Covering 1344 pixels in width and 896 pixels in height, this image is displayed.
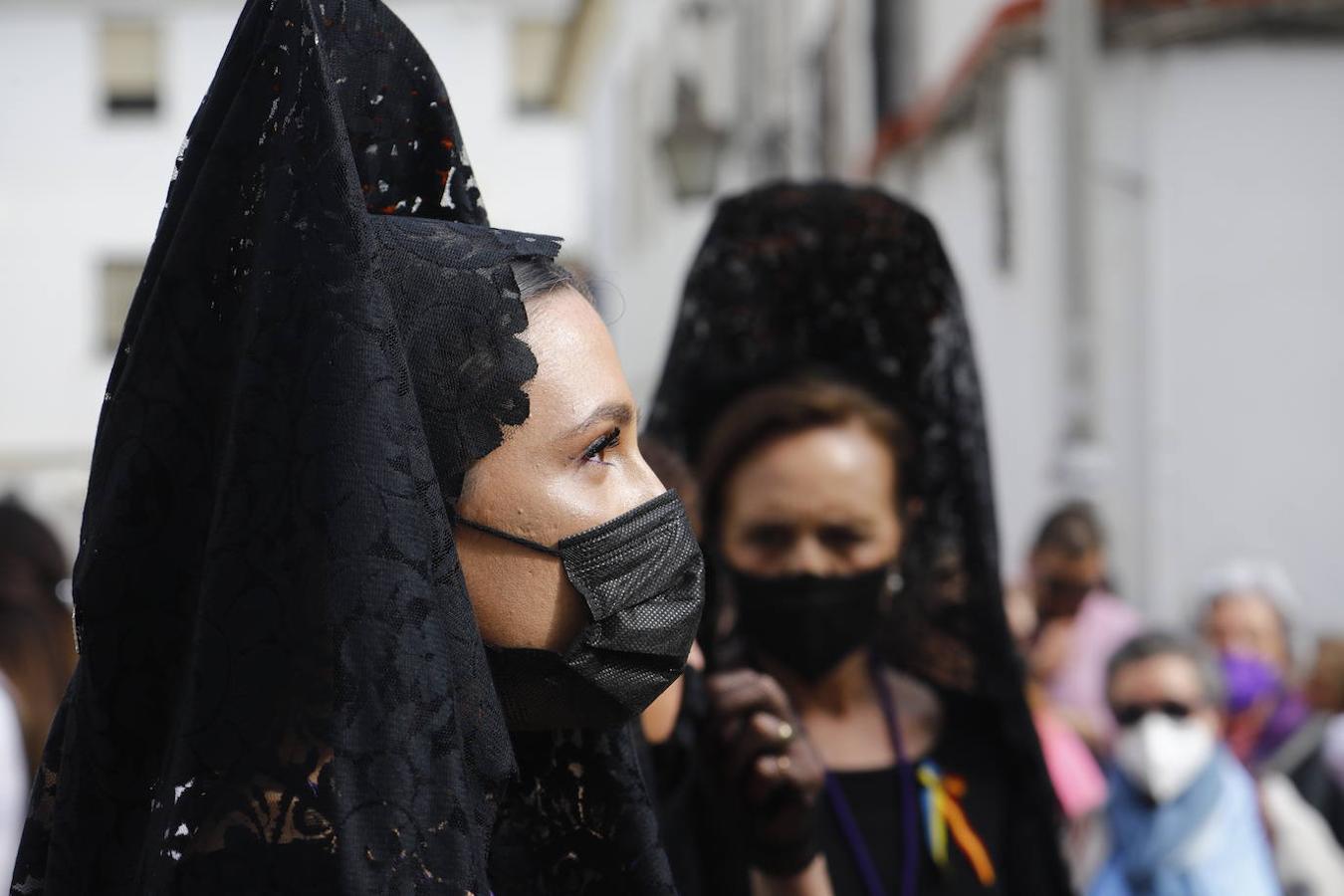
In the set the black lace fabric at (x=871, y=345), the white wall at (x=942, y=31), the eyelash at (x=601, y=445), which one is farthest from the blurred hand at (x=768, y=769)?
the white wall at (x=942, y=31)

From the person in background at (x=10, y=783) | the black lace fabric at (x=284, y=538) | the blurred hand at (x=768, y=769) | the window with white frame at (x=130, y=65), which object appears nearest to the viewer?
the black lace fabric at (x=284, y=538)

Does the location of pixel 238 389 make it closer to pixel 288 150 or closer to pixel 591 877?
pixel 288 150

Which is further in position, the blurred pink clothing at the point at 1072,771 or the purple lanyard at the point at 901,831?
the blurred pink clothing at the point at 1072,771

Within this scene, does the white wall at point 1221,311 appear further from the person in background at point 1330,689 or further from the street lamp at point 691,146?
the person in background at point 1330,689

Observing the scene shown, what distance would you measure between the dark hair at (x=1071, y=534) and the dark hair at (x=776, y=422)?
331 cm

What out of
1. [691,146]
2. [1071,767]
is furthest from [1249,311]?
[1071,767]

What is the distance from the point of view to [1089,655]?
615cm

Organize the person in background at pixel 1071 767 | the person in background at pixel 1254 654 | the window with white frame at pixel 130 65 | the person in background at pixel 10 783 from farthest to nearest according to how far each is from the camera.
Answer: the window with white frame at pixel 130 65 → the person in background at pixel 1254 654 → the person in background at pixel 1071 767 → the person in background at pixel 10 783

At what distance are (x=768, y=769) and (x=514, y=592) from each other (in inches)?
41.7

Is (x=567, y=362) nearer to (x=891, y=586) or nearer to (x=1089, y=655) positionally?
(x=891, y=586)

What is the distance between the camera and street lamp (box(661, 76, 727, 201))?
31.7 feet

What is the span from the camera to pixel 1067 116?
8406mm

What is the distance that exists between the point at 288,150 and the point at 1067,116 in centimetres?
709

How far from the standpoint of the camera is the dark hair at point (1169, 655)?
463cm
